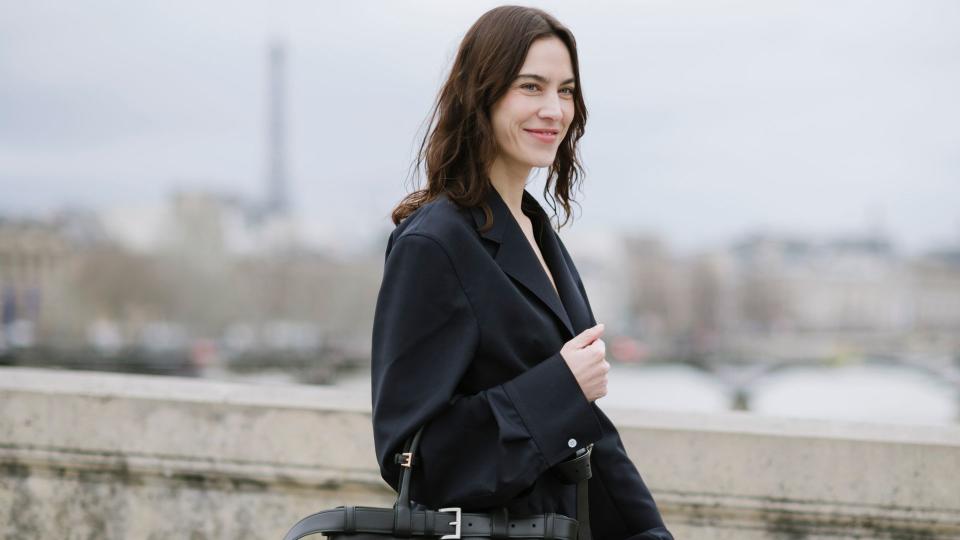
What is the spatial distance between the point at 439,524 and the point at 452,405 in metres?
0.18

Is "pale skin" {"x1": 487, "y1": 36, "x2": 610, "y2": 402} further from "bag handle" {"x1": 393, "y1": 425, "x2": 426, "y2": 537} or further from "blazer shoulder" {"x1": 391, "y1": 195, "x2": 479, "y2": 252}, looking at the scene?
"bag handle" {"x1": 393, "y1": 425, "x2": 426, "y2": 537}

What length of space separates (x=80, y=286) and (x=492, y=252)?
2547 inches

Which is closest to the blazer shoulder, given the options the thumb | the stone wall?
the thumb

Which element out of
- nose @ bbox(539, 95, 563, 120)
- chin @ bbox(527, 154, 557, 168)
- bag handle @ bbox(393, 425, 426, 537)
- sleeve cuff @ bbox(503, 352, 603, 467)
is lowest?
bag handle @ bbox(393, 425, 426, 537)

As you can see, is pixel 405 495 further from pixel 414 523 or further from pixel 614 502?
pixel 614 502

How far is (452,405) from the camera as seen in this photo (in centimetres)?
163

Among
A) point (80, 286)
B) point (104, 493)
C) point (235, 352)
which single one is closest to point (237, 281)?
point (80, 286)

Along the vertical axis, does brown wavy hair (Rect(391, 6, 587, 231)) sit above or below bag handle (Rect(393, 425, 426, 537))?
above

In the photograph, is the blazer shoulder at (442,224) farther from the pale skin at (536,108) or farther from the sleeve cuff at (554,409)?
the sleeve cuff at (554,409)

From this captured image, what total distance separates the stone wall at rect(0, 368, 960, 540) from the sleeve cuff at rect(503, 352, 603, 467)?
101 centimetres

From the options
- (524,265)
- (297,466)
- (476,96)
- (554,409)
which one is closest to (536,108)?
(476,96)

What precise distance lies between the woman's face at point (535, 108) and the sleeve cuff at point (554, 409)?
0.38 metres

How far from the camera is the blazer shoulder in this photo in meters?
1.67

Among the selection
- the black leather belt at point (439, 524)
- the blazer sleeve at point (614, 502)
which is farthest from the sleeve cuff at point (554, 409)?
the blazer sleeve at point (614, 502)
